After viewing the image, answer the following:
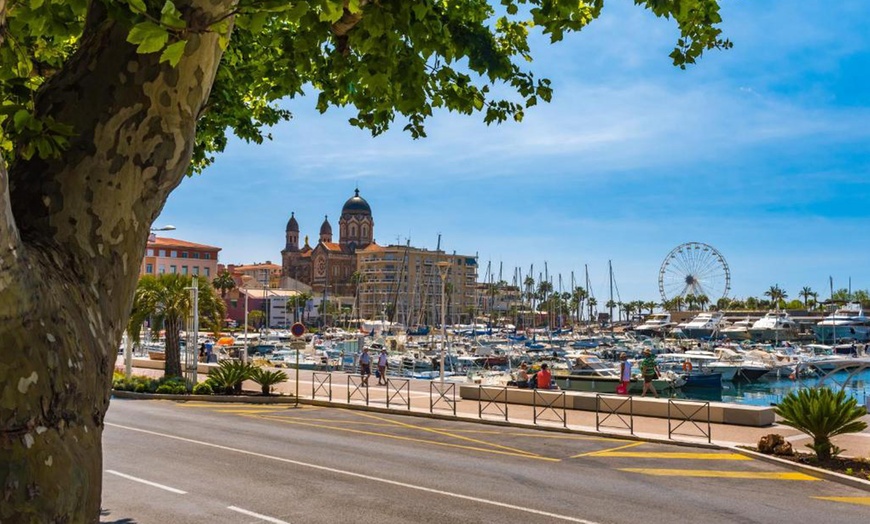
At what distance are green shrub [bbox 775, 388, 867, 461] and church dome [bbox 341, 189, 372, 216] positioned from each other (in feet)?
598

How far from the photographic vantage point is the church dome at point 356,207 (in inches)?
7677

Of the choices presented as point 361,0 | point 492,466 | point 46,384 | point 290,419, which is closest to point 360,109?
point 361,0

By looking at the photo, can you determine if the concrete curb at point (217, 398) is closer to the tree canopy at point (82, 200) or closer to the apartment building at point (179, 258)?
the tree canopy at point (82, 200)

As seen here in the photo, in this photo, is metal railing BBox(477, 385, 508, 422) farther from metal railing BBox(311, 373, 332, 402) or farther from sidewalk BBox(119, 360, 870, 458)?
metal railing BBox(311, 373, 332, 402)

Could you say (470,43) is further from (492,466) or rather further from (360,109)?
(492,466)

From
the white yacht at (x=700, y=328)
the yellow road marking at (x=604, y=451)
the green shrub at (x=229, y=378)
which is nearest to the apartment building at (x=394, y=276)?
the white yacht at (x=700, y=328)

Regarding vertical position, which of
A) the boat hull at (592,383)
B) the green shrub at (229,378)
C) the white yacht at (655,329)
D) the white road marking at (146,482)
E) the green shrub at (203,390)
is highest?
the white yacht at (655,329)

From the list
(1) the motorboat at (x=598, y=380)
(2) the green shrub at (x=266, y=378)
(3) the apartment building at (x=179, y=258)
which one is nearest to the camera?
(2) the green shrub at (x=266, y=378)

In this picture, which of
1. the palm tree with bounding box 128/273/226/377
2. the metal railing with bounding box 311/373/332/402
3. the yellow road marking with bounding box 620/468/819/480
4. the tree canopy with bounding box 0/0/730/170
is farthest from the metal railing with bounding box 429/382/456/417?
the tree canopy with bounding box 0/0/730/170

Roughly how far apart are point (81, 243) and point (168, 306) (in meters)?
31.4

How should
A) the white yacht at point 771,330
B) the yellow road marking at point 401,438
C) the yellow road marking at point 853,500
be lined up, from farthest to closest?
1. the white yacht at point 771,330
2. the yellow road marking at point 401,438
3. the yellow road marking at point 853,500

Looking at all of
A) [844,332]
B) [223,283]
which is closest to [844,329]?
[844,332]

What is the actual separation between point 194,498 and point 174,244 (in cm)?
13857

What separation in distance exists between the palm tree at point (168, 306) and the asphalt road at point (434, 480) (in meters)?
12.2
